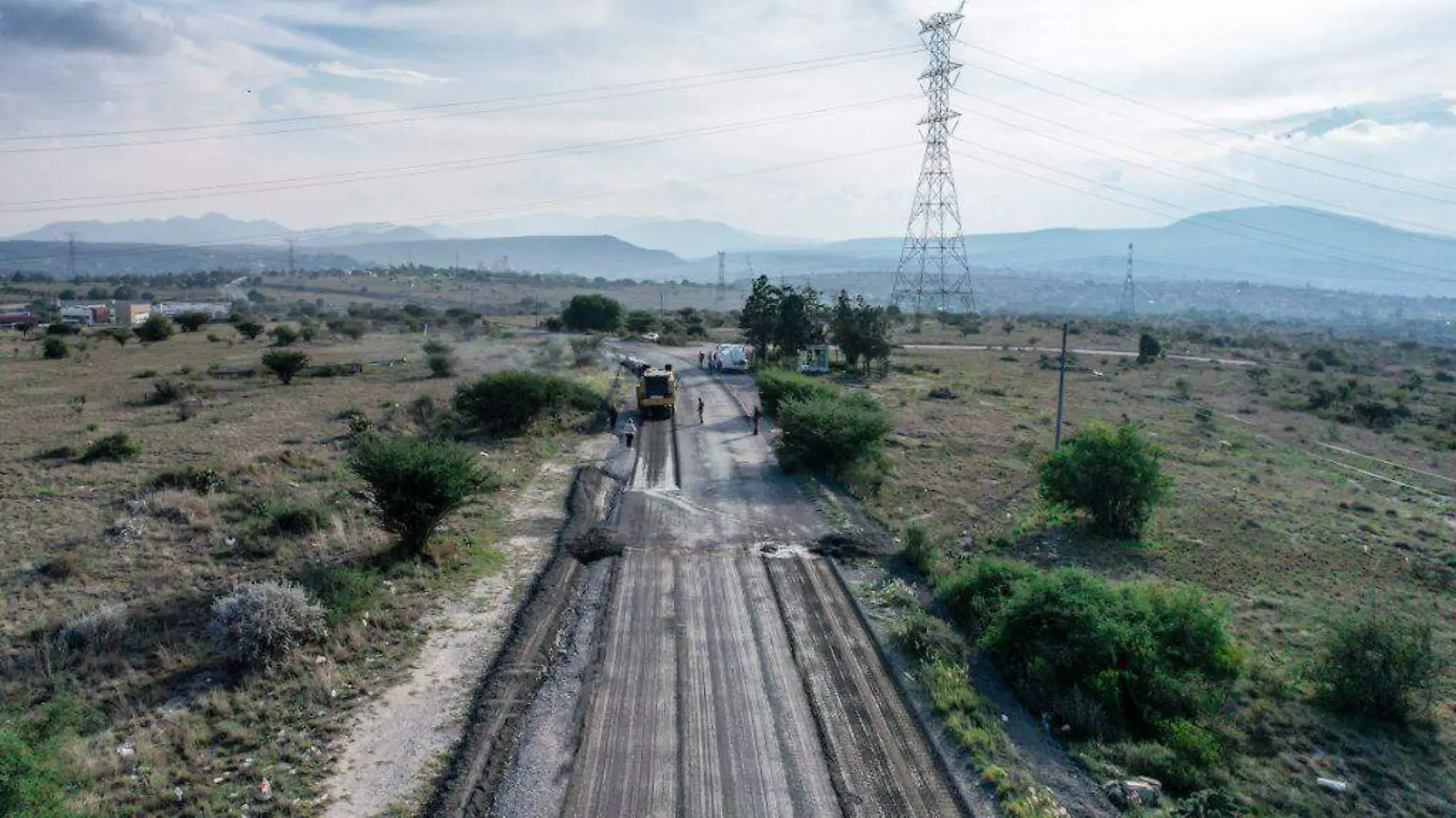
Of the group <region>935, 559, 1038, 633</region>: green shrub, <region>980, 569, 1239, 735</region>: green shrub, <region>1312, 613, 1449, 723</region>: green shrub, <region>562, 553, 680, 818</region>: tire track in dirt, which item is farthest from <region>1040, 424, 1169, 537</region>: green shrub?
<region>562, 553, 680, 818</region>: tire track in dirt

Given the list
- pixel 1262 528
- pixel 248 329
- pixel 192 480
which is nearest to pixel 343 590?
pixel 192 480

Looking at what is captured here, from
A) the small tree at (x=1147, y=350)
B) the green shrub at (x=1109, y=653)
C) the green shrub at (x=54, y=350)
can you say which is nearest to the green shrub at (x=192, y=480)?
the green shrub at (x=1109, y=653)

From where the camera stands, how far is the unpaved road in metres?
10.5

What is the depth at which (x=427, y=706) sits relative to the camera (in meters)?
12.6

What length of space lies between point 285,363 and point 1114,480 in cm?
4495

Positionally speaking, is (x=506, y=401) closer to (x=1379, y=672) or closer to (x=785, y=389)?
(x=785, y=389)

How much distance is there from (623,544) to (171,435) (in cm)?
2130

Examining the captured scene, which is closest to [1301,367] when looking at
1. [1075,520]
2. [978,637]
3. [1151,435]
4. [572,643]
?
[1151,435]

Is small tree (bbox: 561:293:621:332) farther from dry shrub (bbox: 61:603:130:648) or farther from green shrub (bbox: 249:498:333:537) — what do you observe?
dry shrub (bbox: 61:603:130:648)

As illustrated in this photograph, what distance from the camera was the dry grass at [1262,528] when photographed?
40.6 ft

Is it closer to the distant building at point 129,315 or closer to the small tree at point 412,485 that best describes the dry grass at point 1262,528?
the small tree at point 412,485

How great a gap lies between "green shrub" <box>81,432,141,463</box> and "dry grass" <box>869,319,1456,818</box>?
81.2 ft

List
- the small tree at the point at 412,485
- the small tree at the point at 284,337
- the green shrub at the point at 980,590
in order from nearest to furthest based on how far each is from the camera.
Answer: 1. the green shrub at the point at 980,590
2. the small tree at the point at 412,485
3. the small tree at the point at 284,337

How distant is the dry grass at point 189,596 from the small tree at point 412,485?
0.88m
